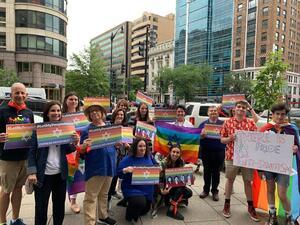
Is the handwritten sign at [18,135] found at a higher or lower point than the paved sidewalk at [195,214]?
higher

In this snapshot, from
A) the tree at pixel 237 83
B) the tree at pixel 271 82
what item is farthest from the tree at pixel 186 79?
the tree at pixel 271 82

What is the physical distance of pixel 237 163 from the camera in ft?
15.3

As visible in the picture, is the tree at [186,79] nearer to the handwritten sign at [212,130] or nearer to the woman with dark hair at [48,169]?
the handwritten sign at [212,130]

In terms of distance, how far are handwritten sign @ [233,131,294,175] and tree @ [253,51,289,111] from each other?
10.9m

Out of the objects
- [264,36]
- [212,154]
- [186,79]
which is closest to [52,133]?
[212,154]

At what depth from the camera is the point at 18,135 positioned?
369 centimetres

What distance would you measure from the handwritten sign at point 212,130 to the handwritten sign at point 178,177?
95 centimetres

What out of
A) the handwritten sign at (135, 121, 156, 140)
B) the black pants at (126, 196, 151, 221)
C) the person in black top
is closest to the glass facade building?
the handwritten sign at (135, 121, 156, 140)

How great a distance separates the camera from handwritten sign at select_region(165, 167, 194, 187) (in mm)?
4871

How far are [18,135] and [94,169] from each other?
1046 mm

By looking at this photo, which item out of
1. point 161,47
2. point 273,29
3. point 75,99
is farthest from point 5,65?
point 161,47

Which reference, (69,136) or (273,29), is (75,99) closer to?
(69,136)

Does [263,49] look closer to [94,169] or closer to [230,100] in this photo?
[230,100]

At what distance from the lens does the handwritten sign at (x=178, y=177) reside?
4871 millimetres
